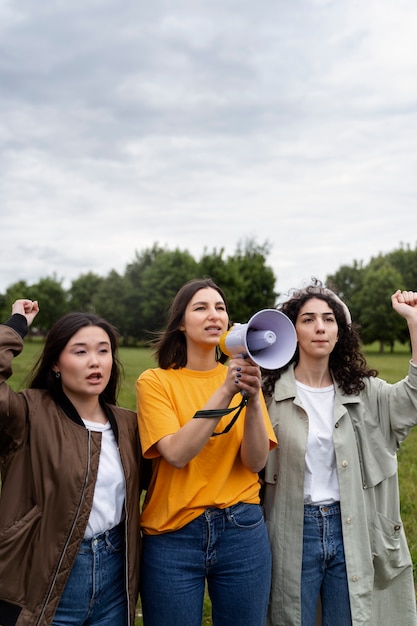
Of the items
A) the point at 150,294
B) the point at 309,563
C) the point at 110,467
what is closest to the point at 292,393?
the point at 309,563

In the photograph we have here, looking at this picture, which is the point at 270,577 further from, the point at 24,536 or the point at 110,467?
the point at 24,536

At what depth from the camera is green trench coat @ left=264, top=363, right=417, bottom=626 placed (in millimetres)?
3641

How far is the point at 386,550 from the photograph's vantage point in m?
3.88

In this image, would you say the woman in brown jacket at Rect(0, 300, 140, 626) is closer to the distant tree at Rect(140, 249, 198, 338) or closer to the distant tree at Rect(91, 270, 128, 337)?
the distant tree at Rect(140, 249, 198, 338)

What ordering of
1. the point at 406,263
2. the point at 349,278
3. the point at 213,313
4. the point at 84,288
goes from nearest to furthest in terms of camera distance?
1. the point at 213,313
2. the point at 406,263
3. the point at 349,278
4. the point at 84,288

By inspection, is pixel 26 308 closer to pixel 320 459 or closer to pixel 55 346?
pixel 55 346

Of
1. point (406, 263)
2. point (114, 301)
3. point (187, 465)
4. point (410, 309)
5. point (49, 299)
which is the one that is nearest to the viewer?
point (187, 465)

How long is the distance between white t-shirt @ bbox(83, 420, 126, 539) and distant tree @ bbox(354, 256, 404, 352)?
59867 mm

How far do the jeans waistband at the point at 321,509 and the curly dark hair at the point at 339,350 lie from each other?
775 millimetres

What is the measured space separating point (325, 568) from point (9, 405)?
223 centimetres

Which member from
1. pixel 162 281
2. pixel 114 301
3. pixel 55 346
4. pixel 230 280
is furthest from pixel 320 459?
pixel 114 301

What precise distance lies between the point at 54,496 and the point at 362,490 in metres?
1.97

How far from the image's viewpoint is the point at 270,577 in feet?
11.3

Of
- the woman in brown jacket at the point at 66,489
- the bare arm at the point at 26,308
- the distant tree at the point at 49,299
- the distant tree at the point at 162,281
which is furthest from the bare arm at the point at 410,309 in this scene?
the distant tree at the point at 49,299
